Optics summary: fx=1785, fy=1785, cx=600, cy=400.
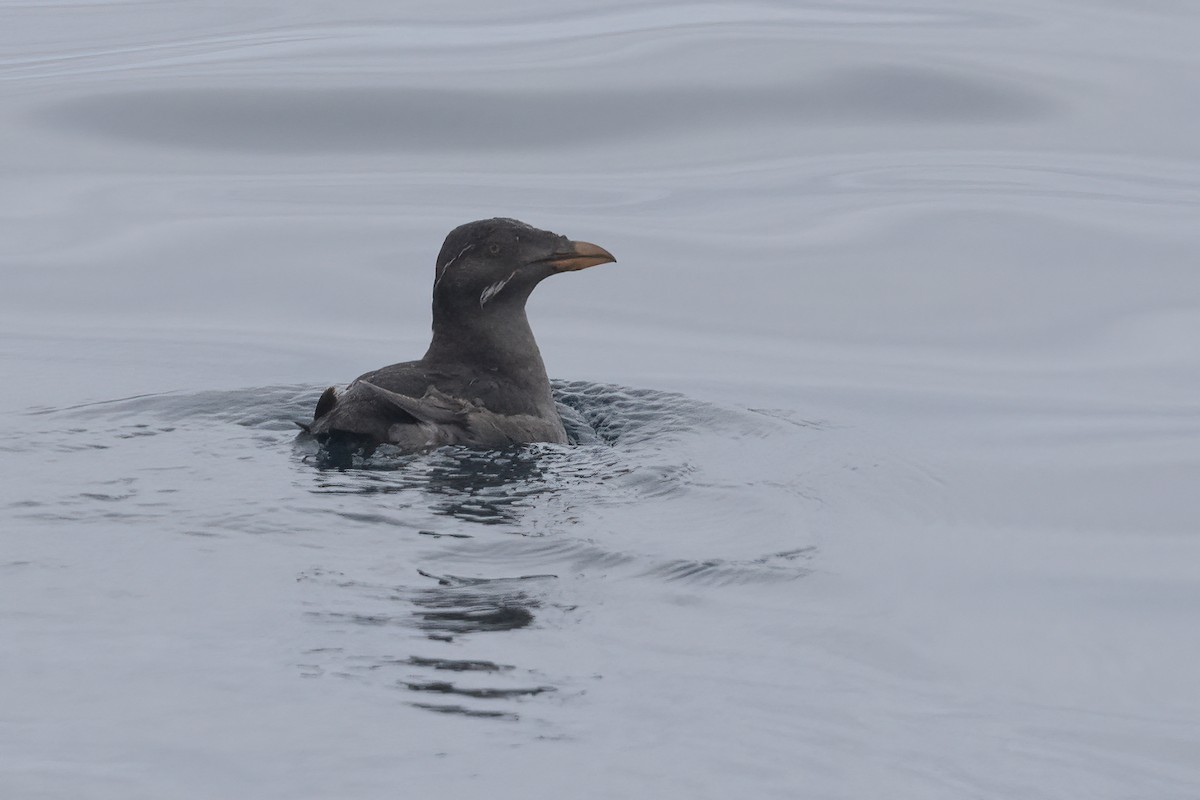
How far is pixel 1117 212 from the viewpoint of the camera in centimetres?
1454

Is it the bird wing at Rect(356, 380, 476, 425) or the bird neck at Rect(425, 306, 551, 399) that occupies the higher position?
the bird neck at Rect(425, 306, 551, 399)

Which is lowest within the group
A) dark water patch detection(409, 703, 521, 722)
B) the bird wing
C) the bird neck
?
dark water patch detection(409, 703, 521, 722)

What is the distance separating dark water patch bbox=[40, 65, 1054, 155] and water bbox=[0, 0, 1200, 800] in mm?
53

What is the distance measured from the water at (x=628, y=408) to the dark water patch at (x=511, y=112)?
0.17 ft

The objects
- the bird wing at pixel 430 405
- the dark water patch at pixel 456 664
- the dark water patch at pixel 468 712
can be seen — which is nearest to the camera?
the dark water patch at pixel 468 712

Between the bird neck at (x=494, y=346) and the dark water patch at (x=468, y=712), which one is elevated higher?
the bird neck at (x=494, y=346)

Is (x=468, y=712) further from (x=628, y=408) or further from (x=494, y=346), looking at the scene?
(x=628, y=408)

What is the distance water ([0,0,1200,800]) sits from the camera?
5164mm

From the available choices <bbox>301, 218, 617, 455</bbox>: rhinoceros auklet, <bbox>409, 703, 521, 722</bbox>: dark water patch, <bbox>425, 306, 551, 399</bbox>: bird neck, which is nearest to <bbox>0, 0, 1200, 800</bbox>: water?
<bbox>409, 703, 521, 722</bbox>: dark water patch

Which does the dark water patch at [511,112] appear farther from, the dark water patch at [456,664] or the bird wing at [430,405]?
the dark water patch at [456,664]

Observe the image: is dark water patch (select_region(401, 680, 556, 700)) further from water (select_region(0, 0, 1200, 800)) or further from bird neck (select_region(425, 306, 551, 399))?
bird neck (select_region(425, 306, 551, 399))

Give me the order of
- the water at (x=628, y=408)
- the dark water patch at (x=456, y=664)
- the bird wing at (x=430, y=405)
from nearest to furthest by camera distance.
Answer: the water at (x=628, y=408) < the dark water patch at (x=456, y=664) < the bird wing at (x=430, y=405)

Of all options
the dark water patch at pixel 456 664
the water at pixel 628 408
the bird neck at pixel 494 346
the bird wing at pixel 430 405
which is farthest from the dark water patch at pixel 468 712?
the bird neck at pixel 494 346

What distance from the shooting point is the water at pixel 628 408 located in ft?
16.9
